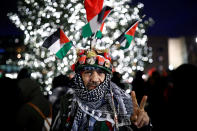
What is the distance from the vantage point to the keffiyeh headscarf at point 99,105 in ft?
7.65

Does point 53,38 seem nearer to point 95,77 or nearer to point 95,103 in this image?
point 95,77

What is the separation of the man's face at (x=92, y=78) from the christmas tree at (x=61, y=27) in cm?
776

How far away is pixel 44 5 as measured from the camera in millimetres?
10984

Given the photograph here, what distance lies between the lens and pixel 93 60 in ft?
8.33

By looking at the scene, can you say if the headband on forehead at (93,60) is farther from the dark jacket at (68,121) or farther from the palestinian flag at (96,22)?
the dark jacket at (68,121)

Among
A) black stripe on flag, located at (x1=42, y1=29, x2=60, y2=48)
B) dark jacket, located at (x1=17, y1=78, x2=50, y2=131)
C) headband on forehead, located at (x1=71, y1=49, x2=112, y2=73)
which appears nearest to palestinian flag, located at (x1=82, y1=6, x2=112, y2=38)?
headband on forehead, located at (x1=71, y1=49, x2=112, y2=73)

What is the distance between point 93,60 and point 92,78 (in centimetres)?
26

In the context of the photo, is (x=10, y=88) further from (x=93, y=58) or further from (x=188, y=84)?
(x=188, y=84)

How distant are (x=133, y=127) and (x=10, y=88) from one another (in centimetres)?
144

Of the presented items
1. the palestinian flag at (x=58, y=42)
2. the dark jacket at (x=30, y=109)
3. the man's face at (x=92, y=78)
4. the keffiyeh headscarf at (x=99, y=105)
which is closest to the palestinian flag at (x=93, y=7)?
the palestinian flag at (x=58, y=42)

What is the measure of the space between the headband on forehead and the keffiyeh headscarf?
135 mm

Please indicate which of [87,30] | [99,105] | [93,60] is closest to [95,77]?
[93,60]

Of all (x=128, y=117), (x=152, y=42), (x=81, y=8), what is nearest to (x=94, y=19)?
(x=128, y=117)

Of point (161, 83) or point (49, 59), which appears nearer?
point (161, 83)
